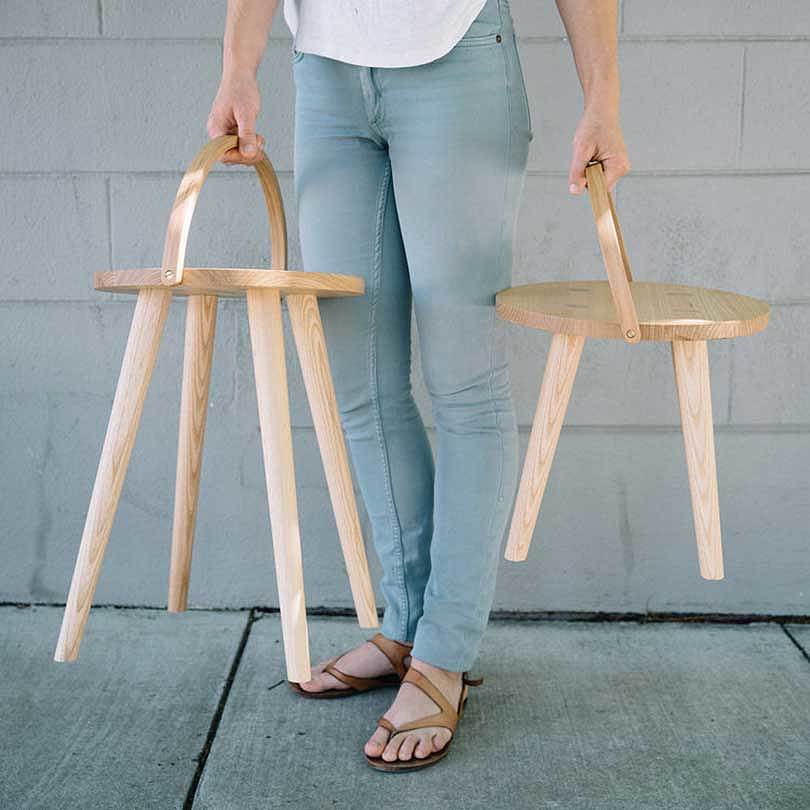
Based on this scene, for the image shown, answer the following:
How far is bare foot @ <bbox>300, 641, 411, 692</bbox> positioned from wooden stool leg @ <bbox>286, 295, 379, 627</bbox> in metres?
0.22

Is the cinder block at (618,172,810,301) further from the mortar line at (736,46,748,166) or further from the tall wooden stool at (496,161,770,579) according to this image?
the tall wooden stool at (496,161,770,579)

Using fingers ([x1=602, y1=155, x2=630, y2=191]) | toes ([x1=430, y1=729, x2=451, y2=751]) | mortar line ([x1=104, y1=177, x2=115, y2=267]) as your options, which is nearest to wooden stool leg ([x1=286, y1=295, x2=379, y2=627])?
toes ([x1=430, y1=729, x2=451, y2=751])

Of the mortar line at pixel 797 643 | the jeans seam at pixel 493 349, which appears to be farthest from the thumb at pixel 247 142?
the mortar line at pixel 797 643

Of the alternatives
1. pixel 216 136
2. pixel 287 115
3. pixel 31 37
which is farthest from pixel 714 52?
pixel 31 37

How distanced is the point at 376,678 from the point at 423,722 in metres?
0.20

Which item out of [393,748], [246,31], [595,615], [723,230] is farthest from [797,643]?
[246,31]

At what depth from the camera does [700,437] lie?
4.58 feet

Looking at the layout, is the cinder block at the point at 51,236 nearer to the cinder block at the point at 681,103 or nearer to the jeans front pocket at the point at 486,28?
the jeans front pocket at the point at 486,28

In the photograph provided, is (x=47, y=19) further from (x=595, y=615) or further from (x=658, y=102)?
(x=595, y=615)

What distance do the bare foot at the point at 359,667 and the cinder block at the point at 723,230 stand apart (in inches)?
35.4

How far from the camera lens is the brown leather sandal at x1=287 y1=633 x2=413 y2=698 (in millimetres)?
1699

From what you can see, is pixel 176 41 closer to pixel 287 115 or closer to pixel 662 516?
pixel 287 115

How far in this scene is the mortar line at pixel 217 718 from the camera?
1447 millimetres

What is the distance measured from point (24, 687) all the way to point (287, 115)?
1.14m
